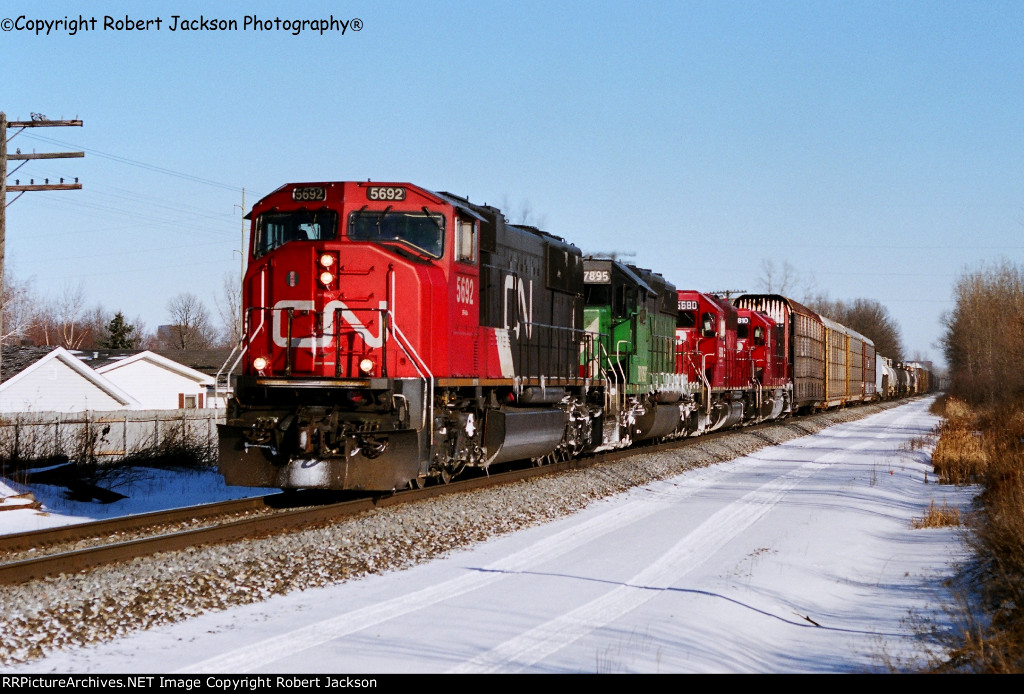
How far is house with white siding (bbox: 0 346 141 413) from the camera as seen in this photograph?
121ft

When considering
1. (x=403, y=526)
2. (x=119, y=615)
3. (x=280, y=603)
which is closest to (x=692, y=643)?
(x=280, y=603)

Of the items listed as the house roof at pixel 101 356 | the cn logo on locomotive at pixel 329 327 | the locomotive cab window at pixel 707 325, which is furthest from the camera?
the house roof at pixel 101 356

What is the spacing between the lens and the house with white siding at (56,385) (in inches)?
1454

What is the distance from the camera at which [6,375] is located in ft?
117

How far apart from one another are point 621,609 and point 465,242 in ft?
21.4

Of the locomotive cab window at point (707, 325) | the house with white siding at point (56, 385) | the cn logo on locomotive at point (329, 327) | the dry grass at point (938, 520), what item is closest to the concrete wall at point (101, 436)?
the cn logo on locomotive at point (329, 327)

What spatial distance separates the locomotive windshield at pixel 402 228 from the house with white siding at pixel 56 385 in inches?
1136

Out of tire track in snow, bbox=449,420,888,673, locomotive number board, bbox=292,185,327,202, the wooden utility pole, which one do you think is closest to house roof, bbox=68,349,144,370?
the wooden utility pole

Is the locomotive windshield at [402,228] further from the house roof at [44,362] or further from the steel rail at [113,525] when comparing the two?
the house roof at [44,362]

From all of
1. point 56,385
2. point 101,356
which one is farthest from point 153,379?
point 56,385

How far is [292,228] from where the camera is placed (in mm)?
12516

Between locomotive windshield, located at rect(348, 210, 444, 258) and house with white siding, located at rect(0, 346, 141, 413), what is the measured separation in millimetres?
28857
